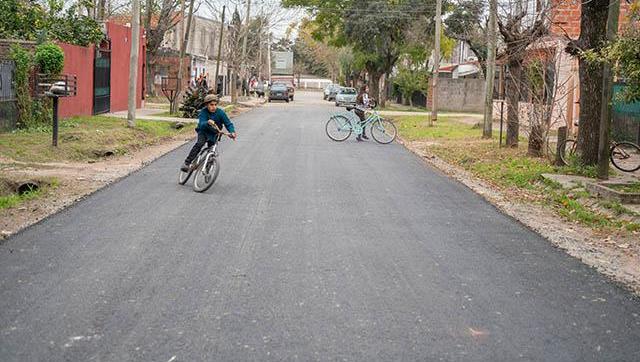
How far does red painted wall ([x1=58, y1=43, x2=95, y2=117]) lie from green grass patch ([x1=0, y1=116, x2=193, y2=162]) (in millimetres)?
557

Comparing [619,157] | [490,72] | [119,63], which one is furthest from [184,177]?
[119,63]

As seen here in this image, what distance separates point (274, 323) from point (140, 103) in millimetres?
32203

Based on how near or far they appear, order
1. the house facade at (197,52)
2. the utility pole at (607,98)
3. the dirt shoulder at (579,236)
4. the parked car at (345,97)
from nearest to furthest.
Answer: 1. the dirt shoulder at (579,236)
2. the utility pole at (607,98)
3. the parked car at (345,97)
4. the house facade at (197,52)

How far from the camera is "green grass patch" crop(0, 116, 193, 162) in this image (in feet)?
52.2

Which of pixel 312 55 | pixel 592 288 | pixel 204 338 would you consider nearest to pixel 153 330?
pixel 204 338

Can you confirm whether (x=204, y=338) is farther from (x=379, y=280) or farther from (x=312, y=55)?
(x=312, y=55)

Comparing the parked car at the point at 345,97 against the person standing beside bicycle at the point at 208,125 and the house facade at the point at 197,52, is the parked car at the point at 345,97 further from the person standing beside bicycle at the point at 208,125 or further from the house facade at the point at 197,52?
the person standing beside bicycle at the point at 208,125

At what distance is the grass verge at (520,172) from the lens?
1114cm

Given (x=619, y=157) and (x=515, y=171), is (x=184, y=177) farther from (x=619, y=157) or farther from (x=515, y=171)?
(x=619, y=157)

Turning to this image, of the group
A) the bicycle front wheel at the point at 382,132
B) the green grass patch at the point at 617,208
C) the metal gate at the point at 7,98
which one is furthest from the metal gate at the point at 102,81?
the green grass patch at the point at 617,208

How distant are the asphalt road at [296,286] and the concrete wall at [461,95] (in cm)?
4145

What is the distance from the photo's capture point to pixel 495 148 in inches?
827

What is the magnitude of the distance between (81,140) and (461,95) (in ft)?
123

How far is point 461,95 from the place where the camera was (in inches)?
2063
